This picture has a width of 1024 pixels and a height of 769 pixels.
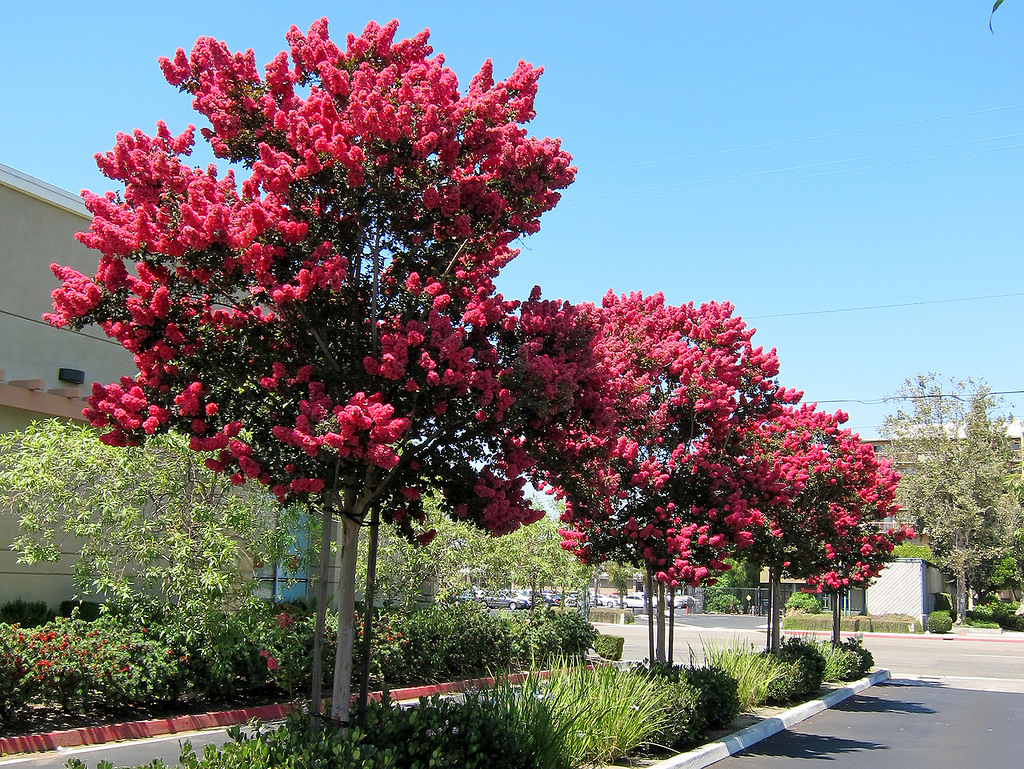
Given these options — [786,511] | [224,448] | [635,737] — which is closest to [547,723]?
[635,737]

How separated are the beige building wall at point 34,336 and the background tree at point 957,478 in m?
44.2

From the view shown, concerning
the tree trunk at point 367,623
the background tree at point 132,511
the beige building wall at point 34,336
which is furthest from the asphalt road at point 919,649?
the beige building wall at point 34,336

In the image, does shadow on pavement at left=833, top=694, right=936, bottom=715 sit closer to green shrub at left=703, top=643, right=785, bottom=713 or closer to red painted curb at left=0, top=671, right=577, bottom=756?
green shrub at left=703, top=643, right=785, bottom=713

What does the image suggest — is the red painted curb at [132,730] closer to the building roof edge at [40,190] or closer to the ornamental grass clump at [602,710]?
the ornamental grass clump at [602,710]

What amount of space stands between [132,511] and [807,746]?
9.17 meters

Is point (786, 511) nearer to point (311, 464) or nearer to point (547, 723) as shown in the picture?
point (547, 723)

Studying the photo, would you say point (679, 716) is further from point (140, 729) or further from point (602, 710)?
point (140, 729)

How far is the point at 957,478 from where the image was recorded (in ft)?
161

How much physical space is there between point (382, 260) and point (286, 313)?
105 centimetres

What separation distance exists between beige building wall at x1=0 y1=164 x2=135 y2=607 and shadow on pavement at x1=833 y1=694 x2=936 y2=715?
13.8 metres

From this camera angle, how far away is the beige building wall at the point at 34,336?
14195mm

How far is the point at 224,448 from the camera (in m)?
6.34

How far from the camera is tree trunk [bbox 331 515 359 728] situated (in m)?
6.58

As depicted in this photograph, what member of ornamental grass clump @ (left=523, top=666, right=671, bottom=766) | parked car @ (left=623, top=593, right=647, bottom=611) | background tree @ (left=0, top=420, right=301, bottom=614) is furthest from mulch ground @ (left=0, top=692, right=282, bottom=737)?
parked car @ (left=623, top=593, right=647, bottom=611)
